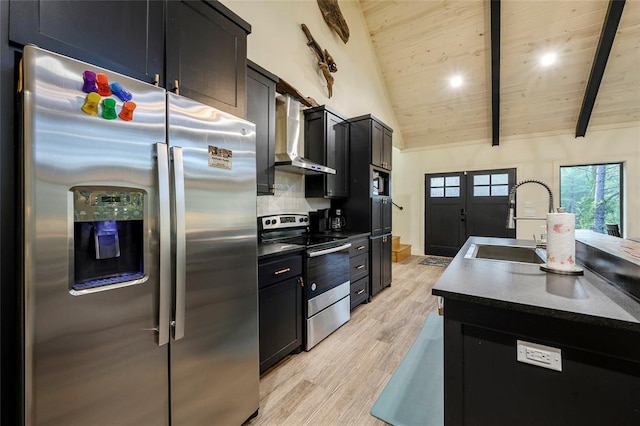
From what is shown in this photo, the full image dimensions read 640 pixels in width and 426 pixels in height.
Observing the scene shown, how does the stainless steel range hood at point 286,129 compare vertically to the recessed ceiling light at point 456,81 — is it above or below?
below

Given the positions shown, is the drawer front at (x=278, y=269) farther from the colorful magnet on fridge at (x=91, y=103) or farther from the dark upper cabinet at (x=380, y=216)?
the dark upper cabinet at (x=380, y=216)

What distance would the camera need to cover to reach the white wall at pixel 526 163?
4.86 metres

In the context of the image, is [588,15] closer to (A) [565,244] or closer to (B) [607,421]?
(A) [565,244]

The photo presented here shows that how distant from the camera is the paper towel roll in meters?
1.18

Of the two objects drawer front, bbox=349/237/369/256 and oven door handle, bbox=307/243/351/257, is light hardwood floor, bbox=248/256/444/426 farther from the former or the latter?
oven door handle, bbox=307/243/351/257

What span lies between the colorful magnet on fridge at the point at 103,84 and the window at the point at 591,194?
734 centimetres

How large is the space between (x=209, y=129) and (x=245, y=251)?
2.12 feet

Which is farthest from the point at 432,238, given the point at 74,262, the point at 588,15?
the point at 74,262

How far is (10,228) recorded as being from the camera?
0.86m

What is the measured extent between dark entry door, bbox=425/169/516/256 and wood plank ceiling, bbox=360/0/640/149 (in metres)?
0.96

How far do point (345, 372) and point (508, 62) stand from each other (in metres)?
5.52

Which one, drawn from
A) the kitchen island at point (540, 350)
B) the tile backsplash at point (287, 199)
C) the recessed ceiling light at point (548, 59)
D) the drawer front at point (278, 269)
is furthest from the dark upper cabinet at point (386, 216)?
the recessed ceiling light at point (548, 59)

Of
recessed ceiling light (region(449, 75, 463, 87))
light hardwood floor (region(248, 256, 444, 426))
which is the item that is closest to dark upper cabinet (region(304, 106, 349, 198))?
light hardwood floor (region(248, 256, 444, 426))

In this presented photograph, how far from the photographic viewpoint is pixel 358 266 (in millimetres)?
3205
